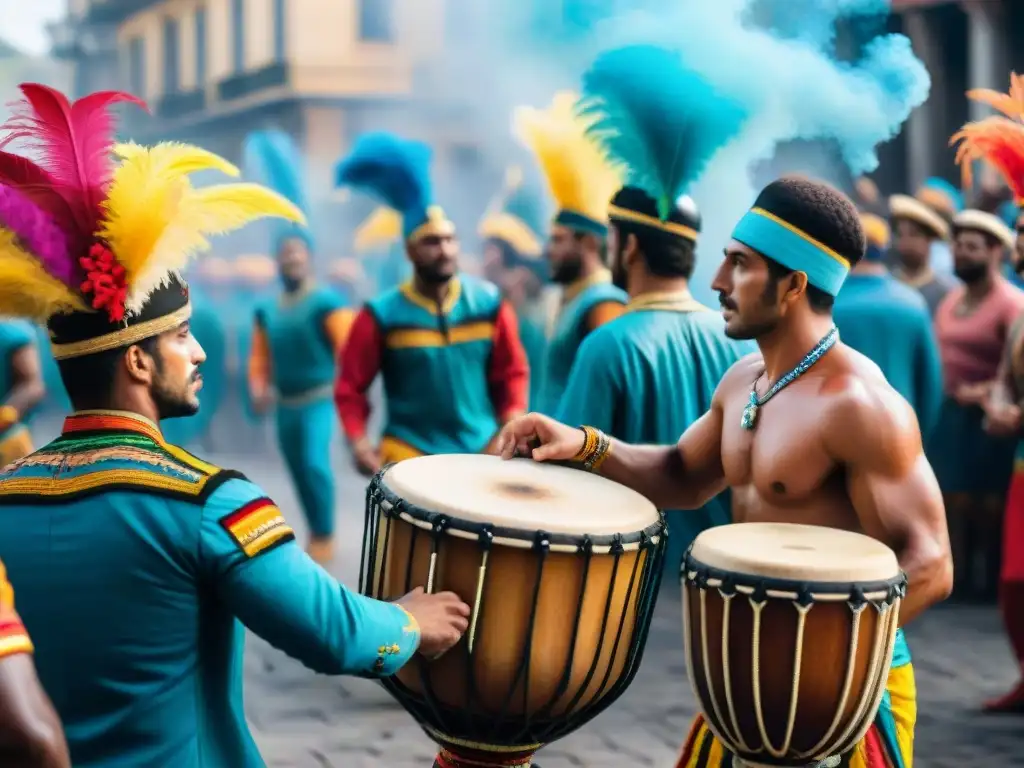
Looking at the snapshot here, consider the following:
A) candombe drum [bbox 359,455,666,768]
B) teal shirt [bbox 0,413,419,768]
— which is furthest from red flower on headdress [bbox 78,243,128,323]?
candombe drum [bbox 359,455,666,768]

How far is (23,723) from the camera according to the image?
183cm

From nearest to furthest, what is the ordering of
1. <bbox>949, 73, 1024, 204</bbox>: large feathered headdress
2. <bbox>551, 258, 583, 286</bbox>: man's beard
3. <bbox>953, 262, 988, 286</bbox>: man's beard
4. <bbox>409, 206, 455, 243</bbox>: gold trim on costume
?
<bbox>949, 73, 1024, 204</bbox>: large feathered headdress, <bbox>409, 206, 455, 243</bbox>: gold trim on costume, <bbox>551, 258, 583, 286</bbox>: man's beard, <bbox>953, 262, 988, 286</bbox>: man's beard

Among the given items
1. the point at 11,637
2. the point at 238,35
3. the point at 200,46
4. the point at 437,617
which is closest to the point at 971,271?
the point at 437,617

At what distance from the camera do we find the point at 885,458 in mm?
2912

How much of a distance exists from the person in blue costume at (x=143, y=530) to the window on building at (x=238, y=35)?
27287 millimetres

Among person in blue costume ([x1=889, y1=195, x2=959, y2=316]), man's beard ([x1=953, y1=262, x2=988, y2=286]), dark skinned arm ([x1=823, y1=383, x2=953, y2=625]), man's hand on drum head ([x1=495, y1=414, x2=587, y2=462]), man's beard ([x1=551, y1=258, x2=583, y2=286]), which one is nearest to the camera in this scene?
dark skinned arm ([x1=823, y1=383, x2=953, y2=625])

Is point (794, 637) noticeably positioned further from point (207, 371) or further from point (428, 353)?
point (207, 371)

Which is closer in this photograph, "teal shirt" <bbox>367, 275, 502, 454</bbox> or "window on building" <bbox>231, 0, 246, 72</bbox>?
"teal shirt" <bbox>367, 275, 502, 454</bbox>

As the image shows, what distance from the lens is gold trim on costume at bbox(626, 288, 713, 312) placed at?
4.84 m

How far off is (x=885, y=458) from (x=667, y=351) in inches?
72.8

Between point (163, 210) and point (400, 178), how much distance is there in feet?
13.7

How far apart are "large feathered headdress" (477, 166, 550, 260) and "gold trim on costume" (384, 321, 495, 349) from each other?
5.60 m

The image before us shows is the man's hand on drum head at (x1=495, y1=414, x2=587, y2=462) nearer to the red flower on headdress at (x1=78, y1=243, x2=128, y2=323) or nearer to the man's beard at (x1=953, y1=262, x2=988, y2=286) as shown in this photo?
the red flower on headdress at (x1=78, y1=243, x2=128, y2=323)

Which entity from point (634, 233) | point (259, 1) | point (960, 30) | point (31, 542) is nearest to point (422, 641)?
point (31, 542)
